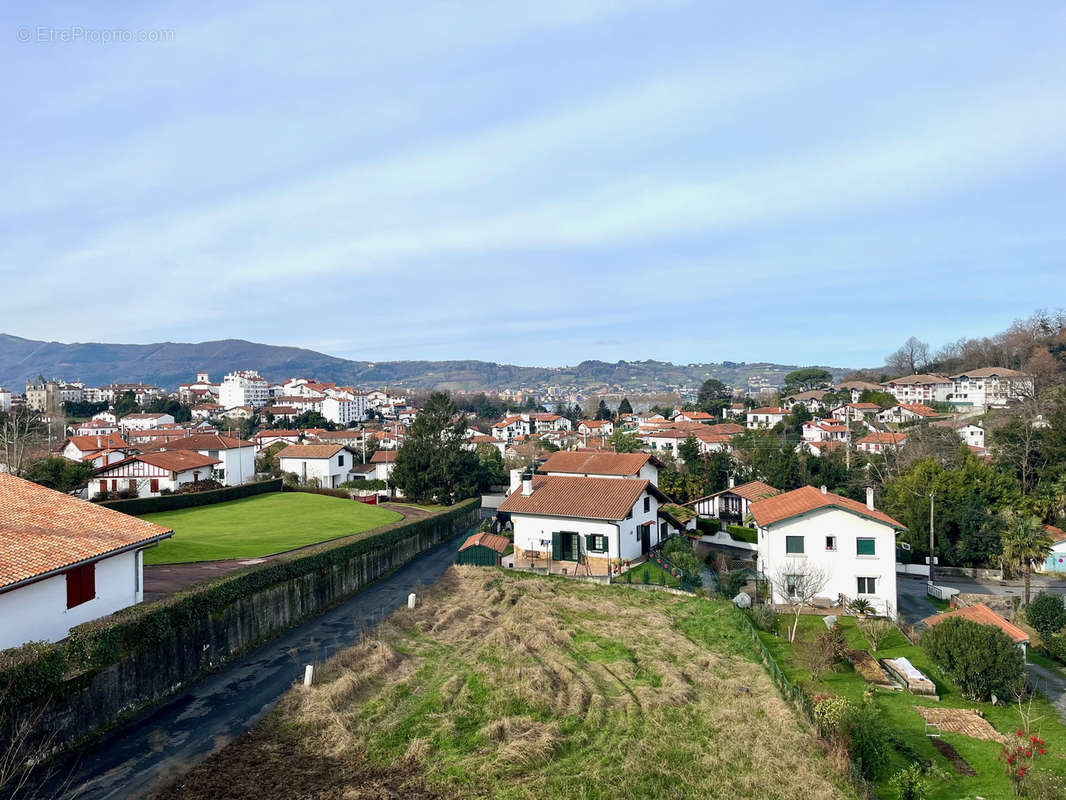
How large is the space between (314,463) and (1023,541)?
59.4 metres

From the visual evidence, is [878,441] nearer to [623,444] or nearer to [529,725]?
[623,444]

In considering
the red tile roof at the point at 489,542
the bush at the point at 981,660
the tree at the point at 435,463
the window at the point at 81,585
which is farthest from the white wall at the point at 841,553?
the window at the point at 81,585

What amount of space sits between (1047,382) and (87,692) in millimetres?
110190

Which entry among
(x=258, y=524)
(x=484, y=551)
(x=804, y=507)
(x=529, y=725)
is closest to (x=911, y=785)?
(x=529, y=725)

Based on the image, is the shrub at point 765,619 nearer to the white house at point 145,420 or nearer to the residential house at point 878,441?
the residential house at point 878,441

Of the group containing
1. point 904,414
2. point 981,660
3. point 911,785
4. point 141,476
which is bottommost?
point 981,660

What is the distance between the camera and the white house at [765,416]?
381 feet

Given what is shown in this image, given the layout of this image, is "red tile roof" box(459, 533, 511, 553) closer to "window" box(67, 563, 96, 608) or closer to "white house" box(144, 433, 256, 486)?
"window" box(67, 563, 96, 608)

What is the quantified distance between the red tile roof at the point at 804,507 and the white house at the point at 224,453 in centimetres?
4779

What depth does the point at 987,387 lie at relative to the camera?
109 metres

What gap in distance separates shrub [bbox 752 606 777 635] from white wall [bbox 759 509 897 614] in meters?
3.83

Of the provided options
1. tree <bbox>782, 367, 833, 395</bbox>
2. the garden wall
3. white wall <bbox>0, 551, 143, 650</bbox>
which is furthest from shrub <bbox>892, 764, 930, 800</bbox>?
tree <bbox>782, 367, 833, 395</bbox>

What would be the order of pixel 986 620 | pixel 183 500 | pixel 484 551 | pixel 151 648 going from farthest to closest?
pixel 183 500
pixel 484 551
pixel 986 620
pixel 151 648

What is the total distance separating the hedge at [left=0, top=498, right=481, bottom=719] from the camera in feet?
45.6
